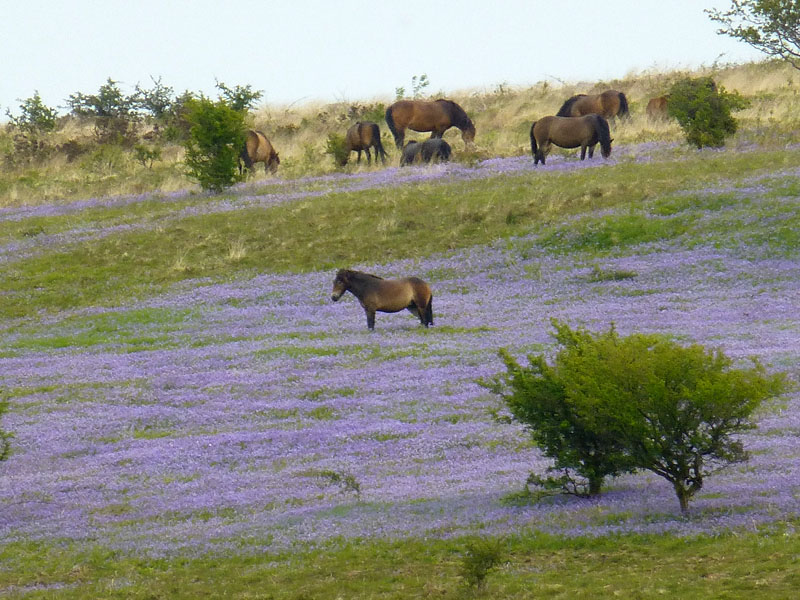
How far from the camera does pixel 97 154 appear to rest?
53094mm

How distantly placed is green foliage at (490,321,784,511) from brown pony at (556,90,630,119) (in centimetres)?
3572

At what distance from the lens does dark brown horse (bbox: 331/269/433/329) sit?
2427cm

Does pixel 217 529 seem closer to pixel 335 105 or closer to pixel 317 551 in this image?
pixel 317 551

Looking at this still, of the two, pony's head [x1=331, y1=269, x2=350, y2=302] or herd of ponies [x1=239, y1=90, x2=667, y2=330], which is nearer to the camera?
pony's head [x1=331, y1=269, x2=350, y2=302]

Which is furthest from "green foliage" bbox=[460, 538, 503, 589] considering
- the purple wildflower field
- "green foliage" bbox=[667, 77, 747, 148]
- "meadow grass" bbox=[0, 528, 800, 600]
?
"green foliage" bbox=[667, 77, 747, 148]

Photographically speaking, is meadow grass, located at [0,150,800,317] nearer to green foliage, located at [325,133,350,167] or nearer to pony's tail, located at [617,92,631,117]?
green foliage, located at [325,133,350,167]

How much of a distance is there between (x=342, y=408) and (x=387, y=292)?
599 cm

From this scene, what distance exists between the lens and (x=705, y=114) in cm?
4009

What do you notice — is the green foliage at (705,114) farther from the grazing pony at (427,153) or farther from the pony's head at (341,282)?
the pony's head at (341,282)

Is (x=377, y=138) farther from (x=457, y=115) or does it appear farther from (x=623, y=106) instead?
(x=623, y=106)

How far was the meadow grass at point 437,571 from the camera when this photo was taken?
9.16m

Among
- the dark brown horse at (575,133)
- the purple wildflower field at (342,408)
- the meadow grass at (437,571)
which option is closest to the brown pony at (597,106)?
the dark brown horse at (575,133)

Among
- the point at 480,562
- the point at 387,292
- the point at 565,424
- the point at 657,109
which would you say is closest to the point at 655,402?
the point at 565,424

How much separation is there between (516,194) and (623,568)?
1099 inches
